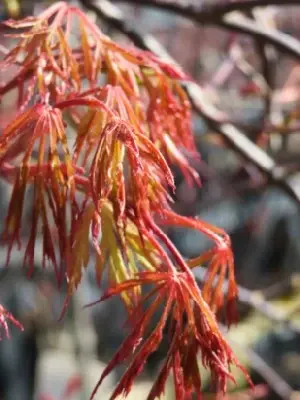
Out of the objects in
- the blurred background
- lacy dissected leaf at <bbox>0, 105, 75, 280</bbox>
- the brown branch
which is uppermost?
the brown branch

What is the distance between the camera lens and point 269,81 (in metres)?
1.86

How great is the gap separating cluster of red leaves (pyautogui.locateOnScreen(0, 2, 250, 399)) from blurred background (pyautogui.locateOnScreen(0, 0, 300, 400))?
0.87ft

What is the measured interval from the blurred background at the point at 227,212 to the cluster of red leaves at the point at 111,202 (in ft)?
0.87

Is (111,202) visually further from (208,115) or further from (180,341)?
(208,115)

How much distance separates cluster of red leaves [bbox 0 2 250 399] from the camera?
0.69 m

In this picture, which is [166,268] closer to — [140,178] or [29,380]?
[140,178]

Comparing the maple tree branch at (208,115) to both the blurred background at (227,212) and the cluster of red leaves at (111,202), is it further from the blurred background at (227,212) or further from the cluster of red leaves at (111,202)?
the cluster of red leaves at (111,202)

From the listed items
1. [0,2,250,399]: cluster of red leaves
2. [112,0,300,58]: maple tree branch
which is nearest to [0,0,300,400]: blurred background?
[112,0,300,58]: maple tree branch

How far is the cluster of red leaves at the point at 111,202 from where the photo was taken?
2.28 ft

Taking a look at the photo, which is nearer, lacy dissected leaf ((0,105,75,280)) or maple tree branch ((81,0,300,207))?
lacy dissected leaf ((0,105,75,280))

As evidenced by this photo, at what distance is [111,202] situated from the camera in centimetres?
72

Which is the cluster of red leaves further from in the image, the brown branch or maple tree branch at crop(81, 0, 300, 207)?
maple tree branch at crop(81, 0, 300, 207)

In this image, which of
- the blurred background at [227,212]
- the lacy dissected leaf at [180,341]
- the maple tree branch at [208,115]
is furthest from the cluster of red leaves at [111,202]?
the maple tree branch at [208,115]

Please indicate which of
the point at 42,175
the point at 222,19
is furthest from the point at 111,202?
the point at 222,19
